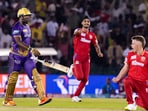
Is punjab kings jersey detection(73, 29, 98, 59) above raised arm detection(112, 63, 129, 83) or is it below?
above

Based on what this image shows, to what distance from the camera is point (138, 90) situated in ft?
50.6

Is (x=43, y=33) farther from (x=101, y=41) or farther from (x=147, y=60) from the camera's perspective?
(x=147, y=60)

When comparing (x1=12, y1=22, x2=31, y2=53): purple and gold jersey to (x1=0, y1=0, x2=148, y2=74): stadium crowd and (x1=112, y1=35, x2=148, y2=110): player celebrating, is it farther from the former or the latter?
(x1=0, y1=0, x2=148, y2=74): stadium crowd

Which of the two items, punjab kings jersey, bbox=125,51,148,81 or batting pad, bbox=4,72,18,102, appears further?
batting pad, bbox=4,72,18,102

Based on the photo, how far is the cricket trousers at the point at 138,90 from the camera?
15.3 meters

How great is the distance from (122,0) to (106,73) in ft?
18.9

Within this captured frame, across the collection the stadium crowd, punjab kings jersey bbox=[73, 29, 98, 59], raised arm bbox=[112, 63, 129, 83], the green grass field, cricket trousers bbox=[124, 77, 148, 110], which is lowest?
the green grass field

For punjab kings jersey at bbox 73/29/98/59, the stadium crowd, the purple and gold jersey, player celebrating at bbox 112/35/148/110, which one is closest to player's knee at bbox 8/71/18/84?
the purple and gold jersey

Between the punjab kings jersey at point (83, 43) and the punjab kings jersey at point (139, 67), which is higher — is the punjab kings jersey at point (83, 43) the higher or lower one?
the higher one

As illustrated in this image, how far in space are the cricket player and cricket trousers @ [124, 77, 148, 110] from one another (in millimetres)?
2004

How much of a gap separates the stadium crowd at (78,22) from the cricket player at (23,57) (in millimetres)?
6994

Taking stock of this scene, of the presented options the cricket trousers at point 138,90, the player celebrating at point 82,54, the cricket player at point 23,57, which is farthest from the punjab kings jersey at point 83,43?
the cricket trousers at point 138,90

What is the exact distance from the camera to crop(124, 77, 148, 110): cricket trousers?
1530 centimetres

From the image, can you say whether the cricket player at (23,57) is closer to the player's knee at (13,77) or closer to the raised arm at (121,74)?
the player's knee at (13,77)
